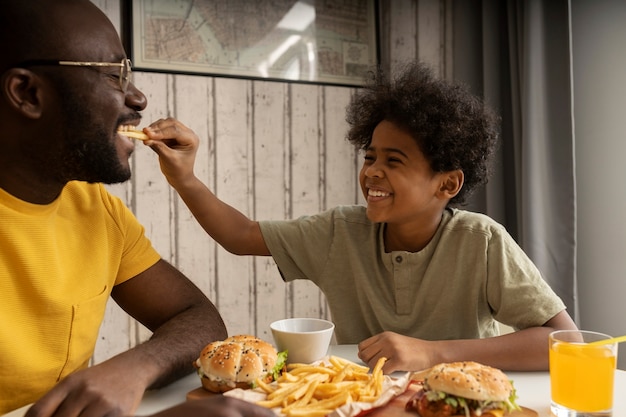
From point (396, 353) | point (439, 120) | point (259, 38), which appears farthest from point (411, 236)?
point (259, 38)

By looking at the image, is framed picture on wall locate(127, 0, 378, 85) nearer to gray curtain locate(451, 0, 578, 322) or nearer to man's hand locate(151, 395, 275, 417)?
gray curtain locate(451, 0, 578, 322)

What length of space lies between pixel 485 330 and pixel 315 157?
168 centimetres

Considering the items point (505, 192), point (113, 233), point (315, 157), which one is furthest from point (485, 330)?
point (315, 157)

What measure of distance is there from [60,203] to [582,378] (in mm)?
1163

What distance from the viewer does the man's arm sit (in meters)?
1.02

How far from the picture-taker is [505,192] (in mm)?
2818

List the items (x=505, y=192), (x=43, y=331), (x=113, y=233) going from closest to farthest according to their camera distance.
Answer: (x=43, y=331) < (x=113, y=233) < (x=505, y=192)

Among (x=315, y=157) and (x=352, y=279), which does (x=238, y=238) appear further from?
(x=315, y=157)

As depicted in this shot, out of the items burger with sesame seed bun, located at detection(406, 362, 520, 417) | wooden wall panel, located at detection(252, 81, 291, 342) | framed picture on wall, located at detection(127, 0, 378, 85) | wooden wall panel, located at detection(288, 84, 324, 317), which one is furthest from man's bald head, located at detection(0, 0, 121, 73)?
wooden wall panel, located at detection(288, 84, 324, 317)

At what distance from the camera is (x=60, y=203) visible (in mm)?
1425

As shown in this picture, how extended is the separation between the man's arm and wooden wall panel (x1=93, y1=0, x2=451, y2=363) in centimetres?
124

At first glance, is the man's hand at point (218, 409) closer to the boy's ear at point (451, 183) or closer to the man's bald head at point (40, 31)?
the man's bald head at point (40, 31)

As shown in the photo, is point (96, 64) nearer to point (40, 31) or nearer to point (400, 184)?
point (40, 31)

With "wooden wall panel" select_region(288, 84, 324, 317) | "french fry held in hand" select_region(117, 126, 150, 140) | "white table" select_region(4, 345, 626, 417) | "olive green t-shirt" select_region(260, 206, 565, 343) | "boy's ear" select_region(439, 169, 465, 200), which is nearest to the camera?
"white table" select_region(4, 345, 626, 417)
